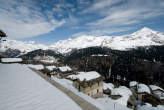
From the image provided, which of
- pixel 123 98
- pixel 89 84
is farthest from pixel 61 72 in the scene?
pixel 123 98

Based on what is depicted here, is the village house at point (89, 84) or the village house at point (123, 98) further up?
the village house at point (89, 84)

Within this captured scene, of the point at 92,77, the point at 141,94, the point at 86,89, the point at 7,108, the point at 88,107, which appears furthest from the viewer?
the point at 141,94

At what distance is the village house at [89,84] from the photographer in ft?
73.6

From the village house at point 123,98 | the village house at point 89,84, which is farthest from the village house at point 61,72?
the village house at point 123,98

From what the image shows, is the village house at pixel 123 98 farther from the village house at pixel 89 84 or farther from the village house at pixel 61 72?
the village house at pixel 61 72

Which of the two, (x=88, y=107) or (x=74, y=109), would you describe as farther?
(x=88, y=107)

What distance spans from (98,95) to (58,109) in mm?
24484

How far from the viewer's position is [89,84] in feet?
75.9

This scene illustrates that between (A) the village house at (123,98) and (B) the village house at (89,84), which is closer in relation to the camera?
(A) the village house at (123,98)

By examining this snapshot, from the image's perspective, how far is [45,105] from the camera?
3635 millimetres

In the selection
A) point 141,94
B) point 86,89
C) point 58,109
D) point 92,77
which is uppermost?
point 58,109

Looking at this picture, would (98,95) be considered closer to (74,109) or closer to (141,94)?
(141,94)

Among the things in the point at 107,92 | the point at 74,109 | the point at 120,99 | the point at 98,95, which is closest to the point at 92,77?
the point at 98,95

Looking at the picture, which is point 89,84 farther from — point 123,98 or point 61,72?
point 61,72
